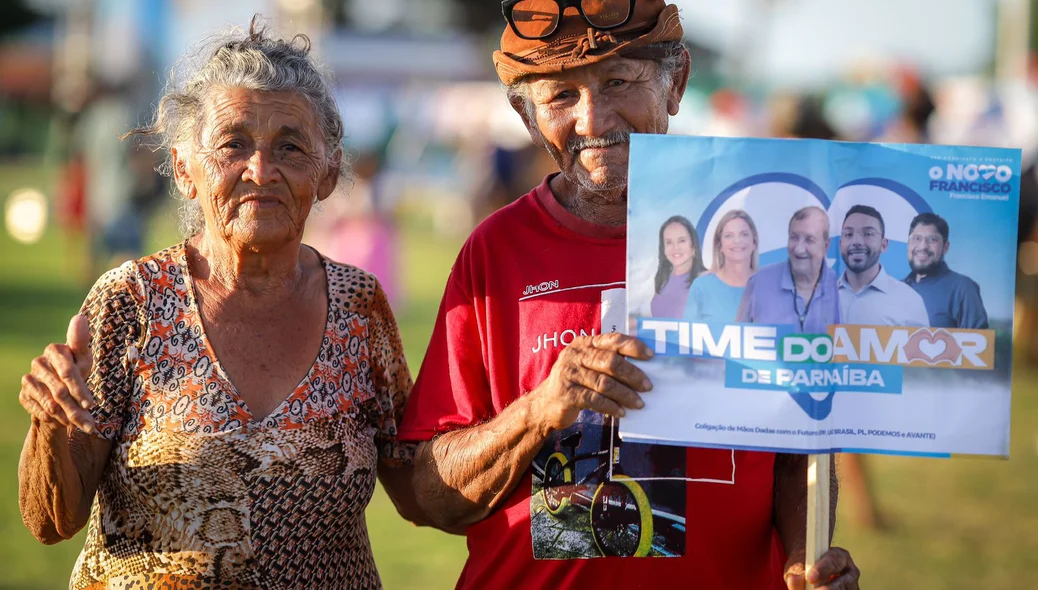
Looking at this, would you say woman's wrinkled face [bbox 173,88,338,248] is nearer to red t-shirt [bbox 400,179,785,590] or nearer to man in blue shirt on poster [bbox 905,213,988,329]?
red t-shirt [bbox 400,179,785,590]

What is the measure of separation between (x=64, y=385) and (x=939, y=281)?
1940 mm

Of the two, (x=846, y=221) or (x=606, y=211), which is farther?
(x=606, y=211)

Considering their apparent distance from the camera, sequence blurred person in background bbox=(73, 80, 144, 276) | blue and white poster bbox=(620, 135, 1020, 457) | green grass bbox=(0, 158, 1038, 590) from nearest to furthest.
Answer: blue and white poster bbox=(620, 135, 1020, 457), green grass bbox=(0, 158, 1038, 590), blurred person in background bbox=(73, 80, 144, 276)

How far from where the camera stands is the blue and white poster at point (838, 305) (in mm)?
2316

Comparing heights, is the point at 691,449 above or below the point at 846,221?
below

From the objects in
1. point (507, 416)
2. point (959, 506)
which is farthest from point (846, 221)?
point (959, 506)

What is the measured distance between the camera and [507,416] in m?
2.58

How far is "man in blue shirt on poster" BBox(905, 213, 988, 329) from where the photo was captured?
232cm

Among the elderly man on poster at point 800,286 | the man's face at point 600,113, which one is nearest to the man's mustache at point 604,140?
the man's face at point 600,113

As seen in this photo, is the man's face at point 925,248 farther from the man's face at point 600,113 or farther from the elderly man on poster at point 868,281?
the man's face at point 600,113

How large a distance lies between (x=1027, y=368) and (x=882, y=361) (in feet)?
35.7

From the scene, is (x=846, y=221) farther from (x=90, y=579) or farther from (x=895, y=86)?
(x=895, y=86)

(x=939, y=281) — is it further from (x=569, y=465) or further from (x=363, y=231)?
(x=363, y=231)

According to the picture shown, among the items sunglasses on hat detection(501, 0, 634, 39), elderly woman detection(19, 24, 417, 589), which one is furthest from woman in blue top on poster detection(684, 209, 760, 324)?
elderly woman detection(19, 24, 417, 589)
